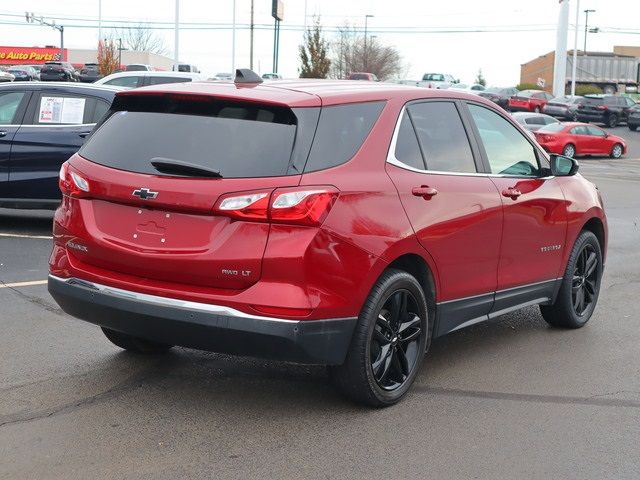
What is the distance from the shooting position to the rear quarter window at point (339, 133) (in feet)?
15.7

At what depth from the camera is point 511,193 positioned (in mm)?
6203

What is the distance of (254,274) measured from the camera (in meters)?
4.58

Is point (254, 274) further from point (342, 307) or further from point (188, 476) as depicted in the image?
point (188, 476)

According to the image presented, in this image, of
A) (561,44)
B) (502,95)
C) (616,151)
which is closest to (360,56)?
(561,44)

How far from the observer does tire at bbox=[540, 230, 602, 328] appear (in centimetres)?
709

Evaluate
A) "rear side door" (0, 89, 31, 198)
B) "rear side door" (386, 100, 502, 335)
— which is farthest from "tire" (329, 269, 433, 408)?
"rear side door" (0, 89, 31, 198)

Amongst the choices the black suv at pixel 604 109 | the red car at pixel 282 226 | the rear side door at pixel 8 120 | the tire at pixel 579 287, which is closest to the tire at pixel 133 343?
the red car at pixel 282 226

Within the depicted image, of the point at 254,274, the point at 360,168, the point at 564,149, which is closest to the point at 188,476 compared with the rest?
the point at 254,274

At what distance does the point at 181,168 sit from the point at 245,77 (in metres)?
0.94

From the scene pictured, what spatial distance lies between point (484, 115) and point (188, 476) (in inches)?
130

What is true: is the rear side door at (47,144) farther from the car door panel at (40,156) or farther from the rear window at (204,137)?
the rear window at (204,137)

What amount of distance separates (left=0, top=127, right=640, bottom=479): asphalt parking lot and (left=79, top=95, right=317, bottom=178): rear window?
1.28 m

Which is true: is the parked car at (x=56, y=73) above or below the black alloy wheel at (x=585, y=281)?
above

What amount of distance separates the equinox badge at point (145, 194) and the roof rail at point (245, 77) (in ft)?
3.27
